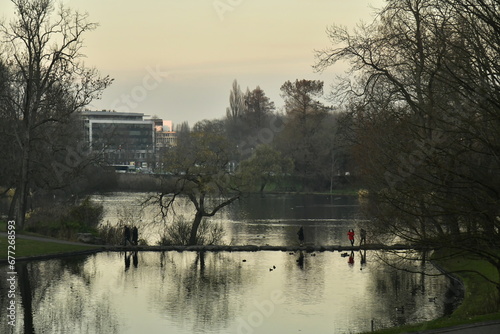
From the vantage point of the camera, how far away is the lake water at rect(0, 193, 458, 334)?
80.3 feet

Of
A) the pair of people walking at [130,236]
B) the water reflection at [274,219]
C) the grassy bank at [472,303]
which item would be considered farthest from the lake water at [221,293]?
the water reflection at [274,219]

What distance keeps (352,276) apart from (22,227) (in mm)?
22479

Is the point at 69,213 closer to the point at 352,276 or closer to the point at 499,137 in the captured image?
the point at 352,276

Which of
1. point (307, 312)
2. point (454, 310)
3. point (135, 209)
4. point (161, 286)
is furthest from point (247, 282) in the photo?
point (135, 209)

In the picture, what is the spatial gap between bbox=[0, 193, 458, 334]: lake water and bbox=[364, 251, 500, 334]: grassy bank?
0.88 metres

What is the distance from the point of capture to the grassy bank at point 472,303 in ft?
64.5

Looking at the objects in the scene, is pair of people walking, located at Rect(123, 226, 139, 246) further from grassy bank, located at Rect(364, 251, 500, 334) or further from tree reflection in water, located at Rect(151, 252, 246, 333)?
grassy bank, located at Rect(364, 251, 500, 334)

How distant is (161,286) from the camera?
103ft

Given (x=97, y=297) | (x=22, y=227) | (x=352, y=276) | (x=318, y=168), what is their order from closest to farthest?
(x=97, y=297) < (x=352, y=276) < (x=22, y=227) < (x=318, y=168)

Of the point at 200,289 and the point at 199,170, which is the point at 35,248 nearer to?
the point at 199,170

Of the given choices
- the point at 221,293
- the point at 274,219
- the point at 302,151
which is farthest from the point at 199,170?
the point at 302,151

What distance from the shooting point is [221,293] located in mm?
29844

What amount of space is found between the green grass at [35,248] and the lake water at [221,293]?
4.53 feet

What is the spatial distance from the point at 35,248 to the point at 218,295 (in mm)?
14604
